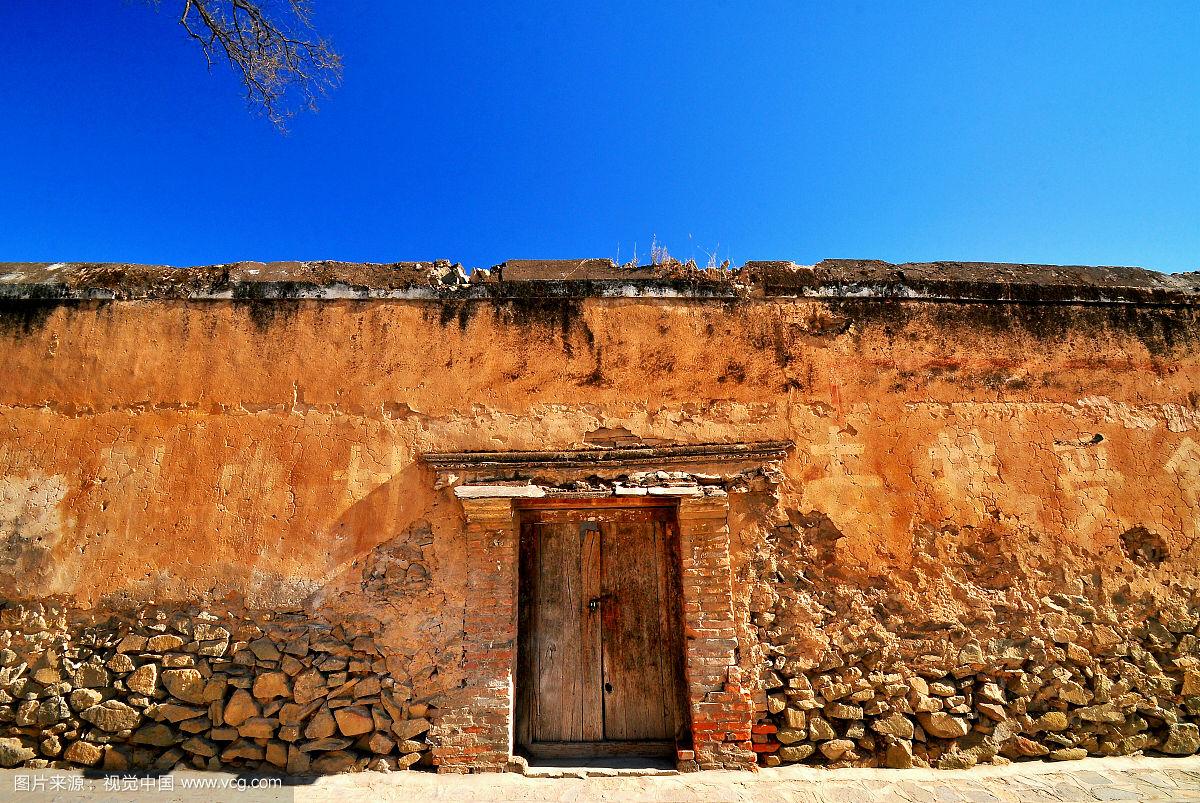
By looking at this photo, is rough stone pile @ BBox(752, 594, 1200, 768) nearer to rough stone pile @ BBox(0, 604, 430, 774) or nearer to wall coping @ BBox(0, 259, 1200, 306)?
wall coping @ BBox(0, 259, 1200, 306)

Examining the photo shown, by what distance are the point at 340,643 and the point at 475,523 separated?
1139mm

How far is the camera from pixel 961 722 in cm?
414

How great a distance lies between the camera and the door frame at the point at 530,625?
168 inches

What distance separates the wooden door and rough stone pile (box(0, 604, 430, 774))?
2.74 ft

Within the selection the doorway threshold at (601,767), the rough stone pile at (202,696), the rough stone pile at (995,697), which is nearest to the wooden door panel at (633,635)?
the doorway threshold at (601,767)

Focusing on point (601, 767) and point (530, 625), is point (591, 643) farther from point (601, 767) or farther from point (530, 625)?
point (601, 767)

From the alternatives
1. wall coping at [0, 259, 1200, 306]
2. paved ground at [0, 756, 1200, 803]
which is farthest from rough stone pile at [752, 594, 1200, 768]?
wall coping at [0, 259, 1200, 306]

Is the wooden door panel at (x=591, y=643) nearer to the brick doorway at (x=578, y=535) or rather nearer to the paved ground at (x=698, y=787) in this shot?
the brick doorway at (x=578, y=535)

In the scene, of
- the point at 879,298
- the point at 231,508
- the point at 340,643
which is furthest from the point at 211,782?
the point at 879,298

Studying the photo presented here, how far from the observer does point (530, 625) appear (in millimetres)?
4523

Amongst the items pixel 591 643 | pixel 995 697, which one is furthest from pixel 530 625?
pixel 995 697

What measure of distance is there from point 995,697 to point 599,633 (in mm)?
2590

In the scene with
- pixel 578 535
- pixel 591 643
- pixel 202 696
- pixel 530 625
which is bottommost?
pixel 202 696

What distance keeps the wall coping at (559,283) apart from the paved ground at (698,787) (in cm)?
321
